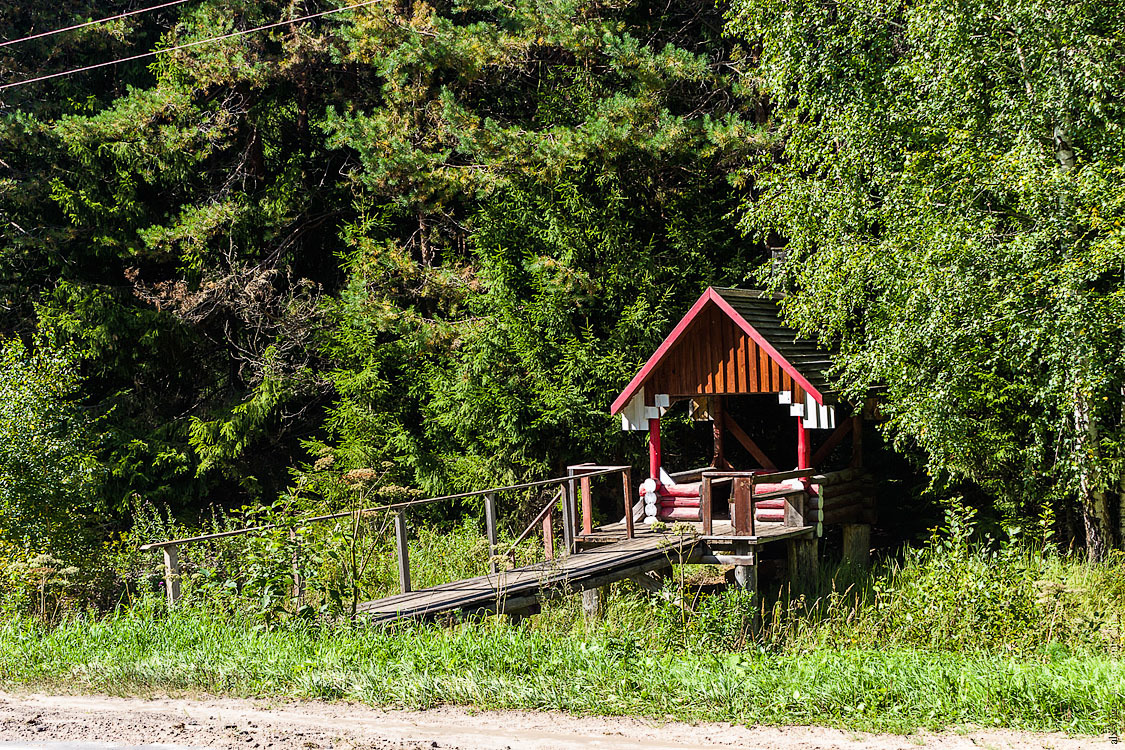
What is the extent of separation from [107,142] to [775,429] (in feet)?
46.6

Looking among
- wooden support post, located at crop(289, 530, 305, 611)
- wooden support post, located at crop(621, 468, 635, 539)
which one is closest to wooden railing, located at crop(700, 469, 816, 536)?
wooden support post, located at crop(621, 468, 635, 539)

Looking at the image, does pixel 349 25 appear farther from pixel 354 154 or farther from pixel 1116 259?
pixel 1116 259

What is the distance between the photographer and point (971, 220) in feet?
40.8

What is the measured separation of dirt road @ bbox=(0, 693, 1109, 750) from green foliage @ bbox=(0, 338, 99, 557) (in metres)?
6.95

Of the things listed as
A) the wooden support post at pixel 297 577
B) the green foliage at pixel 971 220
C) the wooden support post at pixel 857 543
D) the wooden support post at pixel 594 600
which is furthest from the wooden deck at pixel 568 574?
the green foliage at pixel 971 220

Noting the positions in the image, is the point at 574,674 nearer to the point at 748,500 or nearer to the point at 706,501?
the point at 748,500

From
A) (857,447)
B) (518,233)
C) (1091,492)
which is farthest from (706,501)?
(518,233)

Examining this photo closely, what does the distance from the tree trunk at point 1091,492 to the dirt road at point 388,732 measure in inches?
294

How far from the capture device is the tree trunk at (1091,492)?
1212 centimetres

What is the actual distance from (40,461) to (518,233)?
908 centimetres

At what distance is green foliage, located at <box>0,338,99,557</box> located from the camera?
1326 cm

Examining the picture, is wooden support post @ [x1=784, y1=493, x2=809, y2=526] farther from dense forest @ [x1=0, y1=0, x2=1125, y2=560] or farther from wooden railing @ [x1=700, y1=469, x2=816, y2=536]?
dense forest @ [x1=0, y1=0, x2=1125, y2=560]

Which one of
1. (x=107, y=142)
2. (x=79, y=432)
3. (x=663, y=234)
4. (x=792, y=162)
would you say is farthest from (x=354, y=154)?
(x=792, y=162)

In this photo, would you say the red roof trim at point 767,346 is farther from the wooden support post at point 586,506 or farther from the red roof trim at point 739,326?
the wooden support post at point 586,506
